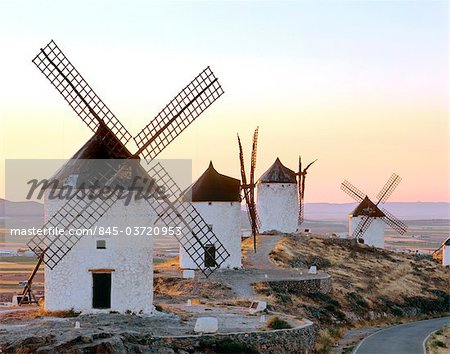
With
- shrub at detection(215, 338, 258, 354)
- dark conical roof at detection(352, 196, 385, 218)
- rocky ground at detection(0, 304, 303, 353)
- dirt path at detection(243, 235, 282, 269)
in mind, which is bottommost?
shrub at detection(215, 338, 258, 354)

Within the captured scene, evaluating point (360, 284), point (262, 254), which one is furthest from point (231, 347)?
point (262, 254)

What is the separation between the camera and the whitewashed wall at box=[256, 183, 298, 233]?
62.3m

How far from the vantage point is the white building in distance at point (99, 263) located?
95.8 ft

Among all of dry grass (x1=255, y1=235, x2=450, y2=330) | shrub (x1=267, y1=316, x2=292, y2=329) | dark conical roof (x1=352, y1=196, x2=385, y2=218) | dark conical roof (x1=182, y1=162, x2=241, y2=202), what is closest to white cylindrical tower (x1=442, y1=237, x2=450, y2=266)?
dry grass (x1=255, y1=235, x2=450, y2=330)

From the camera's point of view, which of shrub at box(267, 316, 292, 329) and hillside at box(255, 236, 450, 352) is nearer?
shrub at box(267, 316, 292, 329)

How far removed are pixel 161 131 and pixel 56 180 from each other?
408 centimetres

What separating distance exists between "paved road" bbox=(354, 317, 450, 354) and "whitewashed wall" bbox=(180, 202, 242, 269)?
9405mm

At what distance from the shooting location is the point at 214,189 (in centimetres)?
4512

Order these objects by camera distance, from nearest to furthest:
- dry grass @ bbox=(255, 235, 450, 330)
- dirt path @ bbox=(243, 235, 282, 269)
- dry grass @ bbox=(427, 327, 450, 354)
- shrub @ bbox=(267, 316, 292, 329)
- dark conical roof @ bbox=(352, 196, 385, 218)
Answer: shrub @ bbox=(267, 316, 292, 329) → dry grass @ bbox=(427, 327, 450, 354) → dry grass @ bbox=(255, 235, 450, 330) → dirt path @ bbox=(243, 235, 282, 269) → dark conical roof @ bbox=(352, 196, 385, 218)

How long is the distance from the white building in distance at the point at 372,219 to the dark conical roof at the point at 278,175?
25.1ft

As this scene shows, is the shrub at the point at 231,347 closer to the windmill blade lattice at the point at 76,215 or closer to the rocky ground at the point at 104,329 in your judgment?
the rocky ground at the point at 104,329

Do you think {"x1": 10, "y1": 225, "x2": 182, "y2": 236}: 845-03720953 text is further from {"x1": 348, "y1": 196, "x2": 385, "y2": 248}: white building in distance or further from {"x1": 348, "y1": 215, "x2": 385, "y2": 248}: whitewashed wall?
{"x1": 348, "y1": 215, "x2": 385, "y2": 248}: whitewashed wall

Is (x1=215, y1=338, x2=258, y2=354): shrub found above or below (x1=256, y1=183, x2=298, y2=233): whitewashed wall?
below

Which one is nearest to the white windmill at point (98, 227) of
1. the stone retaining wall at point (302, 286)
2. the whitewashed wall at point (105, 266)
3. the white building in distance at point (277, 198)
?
the whitewashed wall at point (105, 266)
